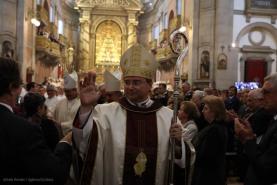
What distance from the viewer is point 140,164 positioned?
3.49 meters

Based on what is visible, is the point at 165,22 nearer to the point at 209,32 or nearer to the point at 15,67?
the point at 209,32

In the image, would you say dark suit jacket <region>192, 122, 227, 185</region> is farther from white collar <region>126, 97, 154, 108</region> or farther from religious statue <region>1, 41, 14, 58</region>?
religious statue <region>1, 41, 14, 58</region>

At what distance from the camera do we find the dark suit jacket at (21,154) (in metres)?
2.26

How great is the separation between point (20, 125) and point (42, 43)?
793 inches

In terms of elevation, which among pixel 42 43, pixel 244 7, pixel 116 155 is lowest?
pixel 116 155

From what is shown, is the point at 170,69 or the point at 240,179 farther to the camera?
the point at 170,69

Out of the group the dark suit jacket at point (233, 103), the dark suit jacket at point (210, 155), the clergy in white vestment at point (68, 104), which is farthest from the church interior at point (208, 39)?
the dark suit jacket at point (210, 155)

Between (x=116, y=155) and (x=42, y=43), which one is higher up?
(x=42, y=43)

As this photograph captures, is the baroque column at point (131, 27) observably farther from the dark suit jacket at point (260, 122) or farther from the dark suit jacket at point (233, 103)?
the dark suit jacket at point (260, 122)

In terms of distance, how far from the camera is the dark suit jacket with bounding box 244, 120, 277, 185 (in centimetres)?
315

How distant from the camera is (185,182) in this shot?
11.6 feet

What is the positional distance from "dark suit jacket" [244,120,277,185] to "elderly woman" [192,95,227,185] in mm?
1045

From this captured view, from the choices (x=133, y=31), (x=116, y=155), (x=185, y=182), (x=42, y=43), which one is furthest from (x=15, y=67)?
(x=133, y=31)

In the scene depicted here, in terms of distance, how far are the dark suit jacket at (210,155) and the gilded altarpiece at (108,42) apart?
106 feet
